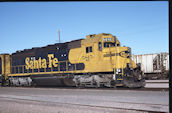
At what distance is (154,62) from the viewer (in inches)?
945

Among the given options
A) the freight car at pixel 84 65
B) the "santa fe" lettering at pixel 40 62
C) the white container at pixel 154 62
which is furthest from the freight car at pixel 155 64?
the "santa fe" lettering at pixel 40 62

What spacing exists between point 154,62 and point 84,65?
12.3 metres


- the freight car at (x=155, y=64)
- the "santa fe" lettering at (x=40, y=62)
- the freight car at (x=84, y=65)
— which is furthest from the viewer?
the freight car at (x=155, y=64)

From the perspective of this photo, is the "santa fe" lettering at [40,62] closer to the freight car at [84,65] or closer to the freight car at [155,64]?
the freight car at [84,65]

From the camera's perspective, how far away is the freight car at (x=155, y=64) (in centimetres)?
2334

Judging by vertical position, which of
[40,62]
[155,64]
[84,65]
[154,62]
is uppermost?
[40,62]

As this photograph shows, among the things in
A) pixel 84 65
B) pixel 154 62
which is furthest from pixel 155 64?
pixel 84 65

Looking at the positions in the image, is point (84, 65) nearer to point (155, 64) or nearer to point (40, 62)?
point (40, 62)

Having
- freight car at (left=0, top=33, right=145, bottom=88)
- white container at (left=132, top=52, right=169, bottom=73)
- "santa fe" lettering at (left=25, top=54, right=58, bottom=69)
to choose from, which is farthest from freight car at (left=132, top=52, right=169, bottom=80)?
"santa fe" lettering at (left=25, top=54, right=58, bottom=69)

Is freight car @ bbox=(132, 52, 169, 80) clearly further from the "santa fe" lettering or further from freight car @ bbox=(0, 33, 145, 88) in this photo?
the "santa fe" lettering

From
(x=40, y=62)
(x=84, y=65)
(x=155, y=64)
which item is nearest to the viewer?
(x=84, y=65)

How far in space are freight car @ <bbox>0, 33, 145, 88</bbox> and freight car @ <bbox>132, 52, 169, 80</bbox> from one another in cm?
932

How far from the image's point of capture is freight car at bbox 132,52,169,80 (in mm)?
23344

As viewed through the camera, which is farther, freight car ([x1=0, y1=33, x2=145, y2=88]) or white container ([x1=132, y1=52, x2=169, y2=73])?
white container ([x1=132, y1=52, x2=169, y2=73])
